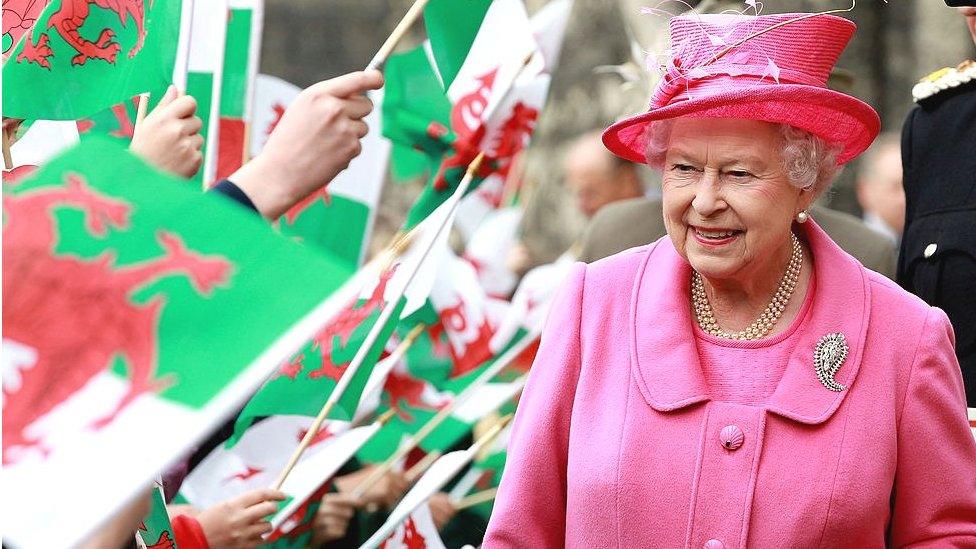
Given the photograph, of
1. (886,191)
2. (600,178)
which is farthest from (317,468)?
(886,191)

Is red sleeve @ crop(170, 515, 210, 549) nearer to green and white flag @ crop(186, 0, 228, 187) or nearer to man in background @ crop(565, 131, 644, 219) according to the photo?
green and white flag @ crop(186, 0, 228, 187)

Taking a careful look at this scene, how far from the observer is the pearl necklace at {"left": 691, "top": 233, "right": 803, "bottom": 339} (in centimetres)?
298

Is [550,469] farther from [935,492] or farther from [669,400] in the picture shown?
[935,492]

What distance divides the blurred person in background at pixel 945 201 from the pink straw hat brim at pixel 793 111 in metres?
0.55

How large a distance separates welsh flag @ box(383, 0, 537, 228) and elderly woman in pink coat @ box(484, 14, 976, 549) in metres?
1.00

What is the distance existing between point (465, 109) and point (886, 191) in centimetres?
328

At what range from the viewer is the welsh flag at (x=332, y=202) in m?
4.18

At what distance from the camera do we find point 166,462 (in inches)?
61.1

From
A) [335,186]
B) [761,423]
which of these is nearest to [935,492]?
[761,423]

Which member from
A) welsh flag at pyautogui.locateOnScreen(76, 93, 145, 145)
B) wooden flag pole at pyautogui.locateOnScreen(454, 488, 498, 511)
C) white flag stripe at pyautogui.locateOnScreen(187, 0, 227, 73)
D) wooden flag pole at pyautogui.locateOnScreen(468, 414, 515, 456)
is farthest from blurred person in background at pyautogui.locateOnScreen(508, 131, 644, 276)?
welsh flag at pyautogui.locateOnScreen(76, 93, 145, 145)

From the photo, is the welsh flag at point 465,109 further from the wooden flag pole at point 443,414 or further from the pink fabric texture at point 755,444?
the pink fabric texture at point 755,444

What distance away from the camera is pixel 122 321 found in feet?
5.53

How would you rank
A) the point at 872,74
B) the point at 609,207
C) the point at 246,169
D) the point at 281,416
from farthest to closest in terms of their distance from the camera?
the point at 872,74 → the point at 609,207 → the point at 281,416 → the point at 246,169

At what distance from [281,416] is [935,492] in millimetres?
1603
